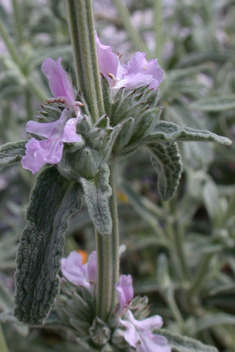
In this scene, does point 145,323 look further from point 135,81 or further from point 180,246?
point 180,246

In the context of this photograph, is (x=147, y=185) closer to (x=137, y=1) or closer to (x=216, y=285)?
(x=216, y=285)

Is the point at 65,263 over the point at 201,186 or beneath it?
over

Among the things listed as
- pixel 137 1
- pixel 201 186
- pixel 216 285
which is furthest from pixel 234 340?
pixel 137 1

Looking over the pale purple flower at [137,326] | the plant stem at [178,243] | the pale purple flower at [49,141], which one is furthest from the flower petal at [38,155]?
the plant stem at [178,243]

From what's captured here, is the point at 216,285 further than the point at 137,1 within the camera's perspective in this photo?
No

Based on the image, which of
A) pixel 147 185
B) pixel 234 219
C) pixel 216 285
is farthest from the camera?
pixel 147 185

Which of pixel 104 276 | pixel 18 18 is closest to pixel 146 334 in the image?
pixel 104 276

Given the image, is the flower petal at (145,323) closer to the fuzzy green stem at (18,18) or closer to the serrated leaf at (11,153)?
the serrated leaf at (11,153)
